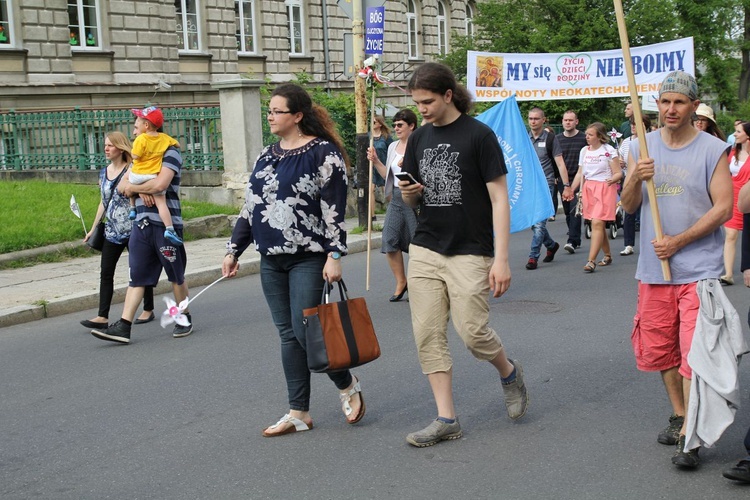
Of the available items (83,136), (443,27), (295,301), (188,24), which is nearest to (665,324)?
(295,301)

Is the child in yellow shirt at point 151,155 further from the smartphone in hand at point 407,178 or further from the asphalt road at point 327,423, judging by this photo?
the smartphone in hand at point 407,178

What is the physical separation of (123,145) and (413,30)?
31.4 metres

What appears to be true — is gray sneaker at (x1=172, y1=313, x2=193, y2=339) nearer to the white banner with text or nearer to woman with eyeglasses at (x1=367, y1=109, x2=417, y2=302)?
woman with eyeglasses at (x1=367, y1=109, x2=417, y2=302)

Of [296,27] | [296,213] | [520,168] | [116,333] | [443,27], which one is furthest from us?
[443,27]

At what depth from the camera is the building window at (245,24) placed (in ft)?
102

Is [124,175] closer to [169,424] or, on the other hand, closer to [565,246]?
[169,424]

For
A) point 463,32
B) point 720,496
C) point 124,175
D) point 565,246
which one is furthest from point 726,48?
point 720,496

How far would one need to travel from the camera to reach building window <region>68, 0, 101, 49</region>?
84.1 ft

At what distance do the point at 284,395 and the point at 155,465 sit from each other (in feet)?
4.56

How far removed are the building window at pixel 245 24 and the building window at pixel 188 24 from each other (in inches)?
69.2

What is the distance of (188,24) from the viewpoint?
29062 mm

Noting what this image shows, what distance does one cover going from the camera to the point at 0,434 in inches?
227

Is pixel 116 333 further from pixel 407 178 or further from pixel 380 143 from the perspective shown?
pixel 380 143

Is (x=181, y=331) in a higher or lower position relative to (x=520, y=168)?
lower
